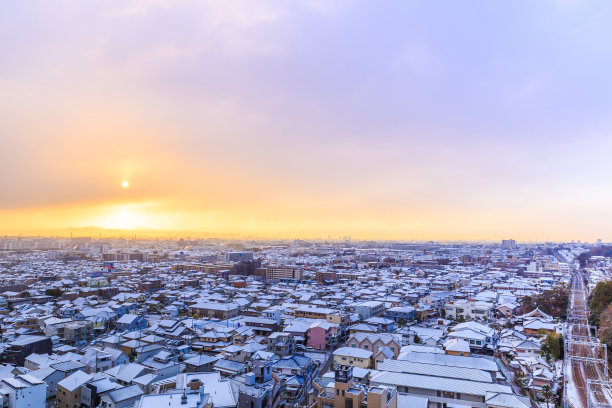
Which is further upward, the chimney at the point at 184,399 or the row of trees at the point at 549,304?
the chimney at the point at 184,399

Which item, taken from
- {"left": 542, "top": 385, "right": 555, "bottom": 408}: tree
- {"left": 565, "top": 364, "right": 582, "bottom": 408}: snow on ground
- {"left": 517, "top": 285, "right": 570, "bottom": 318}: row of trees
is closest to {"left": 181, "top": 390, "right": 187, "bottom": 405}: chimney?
{"left": 542, "top": 385, "right": 555, "bottom": 408}: tree

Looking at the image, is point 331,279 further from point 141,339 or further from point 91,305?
point 141,339

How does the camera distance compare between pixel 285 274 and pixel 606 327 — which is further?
pixel 285 274

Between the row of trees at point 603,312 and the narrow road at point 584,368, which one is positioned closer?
the narrow road at point 584,368

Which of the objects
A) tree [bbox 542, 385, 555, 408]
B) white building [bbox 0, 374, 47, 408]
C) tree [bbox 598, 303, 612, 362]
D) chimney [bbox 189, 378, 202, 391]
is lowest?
tree [bbox 542, 385, 555, 408]

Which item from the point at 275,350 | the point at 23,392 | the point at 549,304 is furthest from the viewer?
the point at 549,304

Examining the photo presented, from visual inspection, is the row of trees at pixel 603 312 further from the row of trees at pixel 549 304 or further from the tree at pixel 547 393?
the tree at pixel 547 393

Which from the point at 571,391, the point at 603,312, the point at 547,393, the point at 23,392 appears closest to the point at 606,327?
the point at 603,312

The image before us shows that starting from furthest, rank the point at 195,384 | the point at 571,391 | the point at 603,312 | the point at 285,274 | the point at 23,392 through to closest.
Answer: the point at 285,274, the point at 603,312, the point at 571,391, the point at 195,384, the point at 23,392

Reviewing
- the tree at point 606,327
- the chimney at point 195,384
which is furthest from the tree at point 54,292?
the tree at point 606,327

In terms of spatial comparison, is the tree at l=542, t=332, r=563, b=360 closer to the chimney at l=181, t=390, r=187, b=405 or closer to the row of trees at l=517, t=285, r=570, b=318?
the row of trees at l=517, t=285, r=570, b=318

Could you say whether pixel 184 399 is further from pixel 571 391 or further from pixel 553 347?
pixel 553 347
